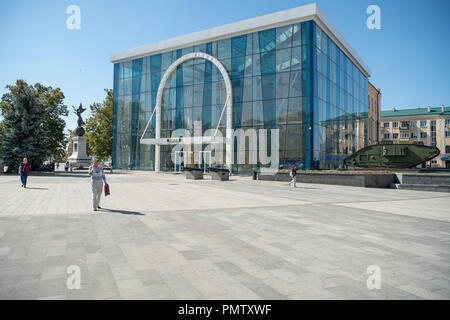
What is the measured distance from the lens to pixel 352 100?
40.4m

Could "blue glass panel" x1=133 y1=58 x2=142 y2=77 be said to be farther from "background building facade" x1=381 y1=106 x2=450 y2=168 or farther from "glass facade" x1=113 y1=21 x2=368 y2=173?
"background building facade" x1=381 y1=106 x2=450 y2=168

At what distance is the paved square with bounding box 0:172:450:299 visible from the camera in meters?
3.39

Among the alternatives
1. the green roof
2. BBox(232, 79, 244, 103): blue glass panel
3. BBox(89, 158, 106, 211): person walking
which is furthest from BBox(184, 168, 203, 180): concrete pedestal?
the green roof

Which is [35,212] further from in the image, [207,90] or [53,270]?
[207,90]

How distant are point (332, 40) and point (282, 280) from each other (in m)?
36.4

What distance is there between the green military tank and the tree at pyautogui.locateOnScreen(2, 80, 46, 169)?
32466 mm

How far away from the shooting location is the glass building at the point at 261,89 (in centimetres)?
2919

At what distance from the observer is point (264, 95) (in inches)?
1223

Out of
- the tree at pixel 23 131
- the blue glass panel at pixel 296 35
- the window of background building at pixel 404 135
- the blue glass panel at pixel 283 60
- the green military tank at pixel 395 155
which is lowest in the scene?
the green military tank at pixel 395 155

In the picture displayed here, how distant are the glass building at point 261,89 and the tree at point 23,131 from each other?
1325 centimetres

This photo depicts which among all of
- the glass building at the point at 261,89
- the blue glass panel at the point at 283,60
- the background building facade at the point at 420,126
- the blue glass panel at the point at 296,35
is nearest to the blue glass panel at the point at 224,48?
the glass building at the point at 261,89

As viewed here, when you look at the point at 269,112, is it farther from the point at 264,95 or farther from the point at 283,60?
the point at 283,60

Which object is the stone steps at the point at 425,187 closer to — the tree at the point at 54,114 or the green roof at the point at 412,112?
the tree at the point at 54,114
